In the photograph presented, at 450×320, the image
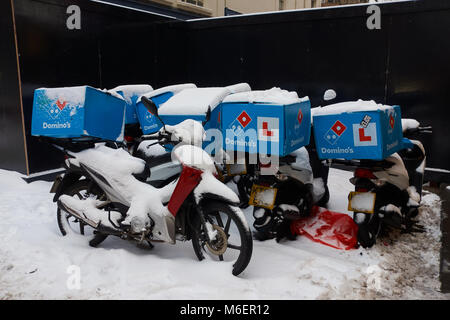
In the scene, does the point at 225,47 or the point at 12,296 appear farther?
the point at 225,47

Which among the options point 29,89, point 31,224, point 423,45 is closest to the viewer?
point 31,224

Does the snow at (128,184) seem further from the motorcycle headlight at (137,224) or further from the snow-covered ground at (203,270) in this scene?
the snow-covered ground at (203,270)

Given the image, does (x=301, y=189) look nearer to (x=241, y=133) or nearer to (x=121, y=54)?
(x=241, y=133)

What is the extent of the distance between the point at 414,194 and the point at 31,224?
14.3 feet

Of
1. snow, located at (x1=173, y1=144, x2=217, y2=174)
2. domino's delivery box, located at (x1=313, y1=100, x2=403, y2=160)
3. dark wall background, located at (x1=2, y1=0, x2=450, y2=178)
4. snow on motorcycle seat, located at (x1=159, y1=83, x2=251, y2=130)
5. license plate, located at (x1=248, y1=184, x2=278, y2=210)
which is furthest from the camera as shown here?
dark wall background, located at (x1=2, y1=0, x2=450, y2=178)

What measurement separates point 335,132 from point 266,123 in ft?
2.27

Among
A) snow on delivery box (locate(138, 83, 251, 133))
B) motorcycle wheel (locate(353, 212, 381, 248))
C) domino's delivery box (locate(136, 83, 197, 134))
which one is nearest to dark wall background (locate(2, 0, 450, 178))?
domino's delivery box (locate(136, 83, 197, 134))

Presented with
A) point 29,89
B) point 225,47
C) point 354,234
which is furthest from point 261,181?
point 225,47

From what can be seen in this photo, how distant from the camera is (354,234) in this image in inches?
161

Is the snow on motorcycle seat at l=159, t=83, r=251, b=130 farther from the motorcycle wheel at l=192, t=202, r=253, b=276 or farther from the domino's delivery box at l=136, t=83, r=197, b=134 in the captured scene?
the motorcycle wheel at l=192, t=202, r=253, b=276

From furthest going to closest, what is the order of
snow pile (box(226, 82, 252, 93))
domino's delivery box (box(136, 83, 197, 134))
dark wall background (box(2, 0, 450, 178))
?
dark wall background (box(2, 0, 450, 178))
domino's delivery box (box(136, 83, 197, 134))
snow pile (box(226, 82, 252, 93))

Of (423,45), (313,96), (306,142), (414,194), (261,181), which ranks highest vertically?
(423,45)

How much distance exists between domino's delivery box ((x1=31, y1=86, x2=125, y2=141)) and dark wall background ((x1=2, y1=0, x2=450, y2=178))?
2291 mm

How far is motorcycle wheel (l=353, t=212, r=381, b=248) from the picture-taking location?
12.6 feet
